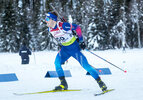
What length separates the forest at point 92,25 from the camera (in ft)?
121

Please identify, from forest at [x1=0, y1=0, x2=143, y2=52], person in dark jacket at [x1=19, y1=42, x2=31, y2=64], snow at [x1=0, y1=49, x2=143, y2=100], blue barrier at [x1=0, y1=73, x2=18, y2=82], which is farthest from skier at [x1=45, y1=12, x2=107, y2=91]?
forest at [x1=0, y1=0, x2=143, y2=52]

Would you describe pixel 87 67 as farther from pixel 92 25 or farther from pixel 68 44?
pixel 92 25

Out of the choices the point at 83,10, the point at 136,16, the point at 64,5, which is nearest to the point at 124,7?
the point at 136,16

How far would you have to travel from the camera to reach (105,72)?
307 inches

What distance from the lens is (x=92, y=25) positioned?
36.5 metres

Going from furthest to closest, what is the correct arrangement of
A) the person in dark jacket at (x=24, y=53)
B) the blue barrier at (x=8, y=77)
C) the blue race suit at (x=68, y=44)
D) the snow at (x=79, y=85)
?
the person in dark jacket at (x=24, y=53) < the blue barrier at (x=8, y=77) < the blue race suit at (x=68, y=44) < the snow at (x=79, y=85)

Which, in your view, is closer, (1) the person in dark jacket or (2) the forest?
(1) the person in dark jacket

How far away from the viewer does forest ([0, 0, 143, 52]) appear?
36969 mm

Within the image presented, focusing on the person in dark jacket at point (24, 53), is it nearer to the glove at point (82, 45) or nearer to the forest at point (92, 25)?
the glove at point (82, 45)

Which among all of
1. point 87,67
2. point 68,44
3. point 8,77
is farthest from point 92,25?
point 87,67

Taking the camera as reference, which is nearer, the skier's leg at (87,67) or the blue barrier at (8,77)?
the skier's leg at (87,67)

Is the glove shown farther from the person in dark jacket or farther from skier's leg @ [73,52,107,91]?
the person in dark jacket

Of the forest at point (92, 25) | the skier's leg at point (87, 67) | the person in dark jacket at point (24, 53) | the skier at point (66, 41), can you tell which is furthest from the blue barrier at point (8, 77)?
the forest at point (92, 25)

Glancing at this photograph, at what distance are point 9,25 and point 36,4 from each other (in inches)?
507
